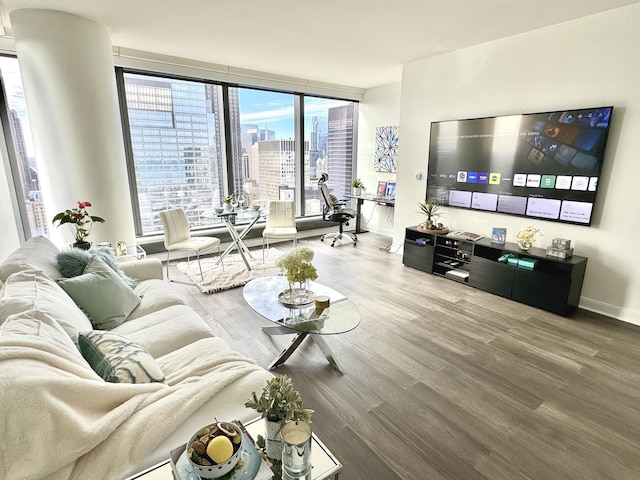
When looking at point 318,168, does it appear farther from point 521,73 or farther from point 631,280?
point 631,280

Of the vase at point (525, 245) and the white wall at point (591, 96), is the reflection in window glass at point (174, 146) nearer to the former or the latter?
the white wall at point (591, 96)

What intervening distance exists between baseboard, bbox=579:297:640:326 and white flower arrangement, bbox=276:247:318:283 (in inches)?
116

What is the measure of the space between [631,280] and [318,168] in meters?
4.91

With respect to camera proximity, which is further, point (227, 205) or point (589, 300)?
point (227, 205)

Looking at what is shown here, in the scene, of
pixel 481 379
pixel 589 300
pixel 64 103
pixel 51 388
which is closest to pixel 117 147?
pixel 64 103

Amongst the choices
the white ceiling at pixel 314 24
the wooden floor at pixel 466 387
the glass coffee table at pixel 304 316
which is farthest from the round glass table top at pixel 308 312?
the white ceiling at pixel 314 24

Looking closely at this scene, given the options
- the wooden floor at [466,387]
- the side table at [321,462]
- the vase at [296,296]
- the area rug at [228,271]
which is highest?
the side table at [321,462]

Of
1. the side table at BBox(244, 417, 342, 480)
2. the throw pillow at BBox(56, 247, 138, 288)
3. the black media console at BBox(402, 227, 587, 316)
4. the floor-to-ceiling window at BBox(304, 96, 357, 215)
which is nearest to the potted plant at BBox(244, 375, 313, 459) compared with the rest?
the side table at BBox(244, 417, 342, 480)

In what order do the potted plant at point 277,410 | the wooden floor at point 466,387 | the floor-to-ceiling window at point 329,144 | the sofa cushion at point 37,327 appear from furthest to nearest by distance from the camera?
the floor-to-ceiling window at point 329,144
the wooden floor at point 466,387
the sofa cushion at point 37,327
the potted plant at point 277,410

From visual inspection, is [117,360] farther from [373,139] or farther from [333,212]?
[373,139]

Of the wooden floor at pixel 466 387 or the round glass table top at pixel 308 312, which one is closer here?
the wooden floor at pixel 466 387

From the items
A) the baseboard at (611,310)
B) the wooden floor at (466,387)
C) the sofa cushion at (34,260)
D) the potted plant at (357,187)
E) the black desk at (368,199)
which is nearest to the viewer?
the wooden floor at (466,387)

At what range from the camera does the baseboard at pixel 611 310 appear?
320cm

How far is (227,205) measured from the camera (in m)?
4.62
